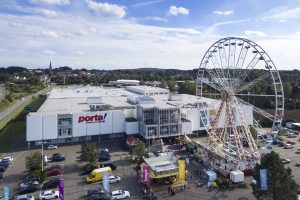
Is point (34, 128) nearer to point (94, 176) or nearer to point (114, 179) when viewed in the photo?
point (94, 176)

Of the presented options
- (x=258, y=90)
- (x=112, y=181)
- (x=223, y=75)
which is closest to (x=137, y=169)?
(x=112, y=181)

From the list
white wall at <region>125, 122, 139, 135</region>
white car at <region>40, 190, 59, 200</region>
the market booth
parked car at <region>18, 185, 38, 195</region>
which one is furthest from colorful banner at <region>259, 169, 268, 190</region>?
white wall at <region>125, 122, 139, 135</region>

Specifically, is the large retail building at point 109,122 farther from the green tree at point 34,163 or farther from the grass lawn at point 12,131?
the green tree at point 34,163

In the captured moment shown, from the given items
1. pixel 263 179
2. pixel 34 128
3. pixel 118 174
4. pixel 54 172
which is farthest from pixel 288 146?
pixel 34 128

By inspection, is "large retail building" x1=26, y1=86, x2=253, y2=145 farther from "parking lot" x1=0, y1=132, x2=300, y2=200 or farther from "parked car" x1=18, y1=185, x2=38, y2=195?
"parked car" x1=18, y1=185, x2=38, y2=195

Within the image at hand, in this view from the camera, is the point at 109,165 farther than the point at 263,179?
Yes

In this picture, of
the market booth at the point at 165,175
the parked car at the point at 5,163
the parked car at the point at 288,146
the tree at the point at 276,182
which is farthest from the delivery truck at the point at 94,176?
the parked car at the point at 288,146

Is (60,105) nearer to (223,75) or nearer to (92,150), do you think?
(92,150)
